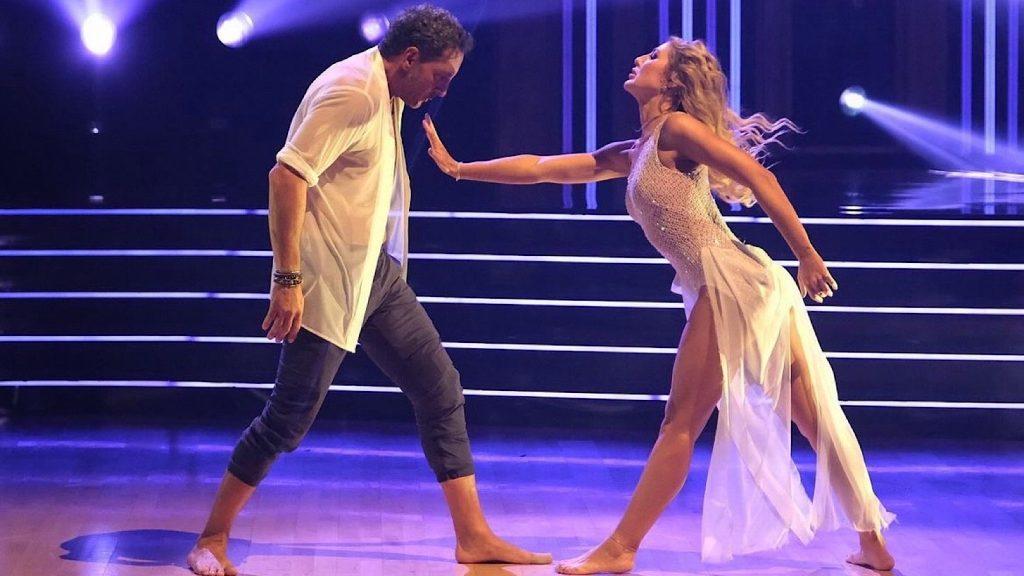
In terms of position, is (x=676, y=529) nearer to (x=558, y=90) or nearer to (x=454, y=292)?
(x=454, y=292)

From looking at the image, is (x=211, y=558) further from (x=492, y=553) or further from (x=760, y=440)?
(x=760, y=440)

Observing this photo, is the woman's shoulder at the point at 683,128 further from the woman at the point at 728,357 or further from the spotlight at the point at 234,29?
the spotlight at the point at 234,29

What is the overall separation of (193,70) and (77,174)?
679 mm

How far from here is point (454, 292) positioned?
531 cm

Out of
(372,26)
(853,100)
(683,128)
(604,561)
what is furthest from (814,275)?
(372,26)

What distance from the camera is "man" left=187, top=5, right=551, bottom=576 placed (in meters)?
3.05

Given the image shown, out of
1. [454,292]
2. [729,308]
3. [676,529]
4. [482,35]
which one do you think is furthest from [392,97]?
[482,35]

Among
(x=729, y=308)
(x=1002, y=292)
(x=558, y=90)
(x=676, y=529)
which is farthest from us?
(x=558, y=90)

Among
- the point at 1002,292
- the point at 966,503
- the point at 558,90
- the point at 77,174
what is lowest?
the point at 966,503

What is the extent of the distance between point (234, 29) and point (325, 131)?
2.86 metres

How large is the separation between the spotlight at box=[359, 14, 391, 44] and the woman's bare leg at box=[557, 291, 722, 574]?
2.87 metres

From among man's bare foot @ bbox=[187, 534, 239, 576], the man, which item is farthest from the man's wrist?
man's bare foot @ bbox=[187, 534, 239, 576]

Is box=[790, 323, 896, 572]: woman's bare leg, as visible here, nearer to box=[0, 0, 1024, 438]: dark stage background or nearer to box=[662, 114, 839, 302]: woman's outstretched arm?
box=[662, 114, 839, 302]: woman's outstretched arm

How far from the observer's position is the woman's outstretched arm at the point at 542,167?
3.57 metres
